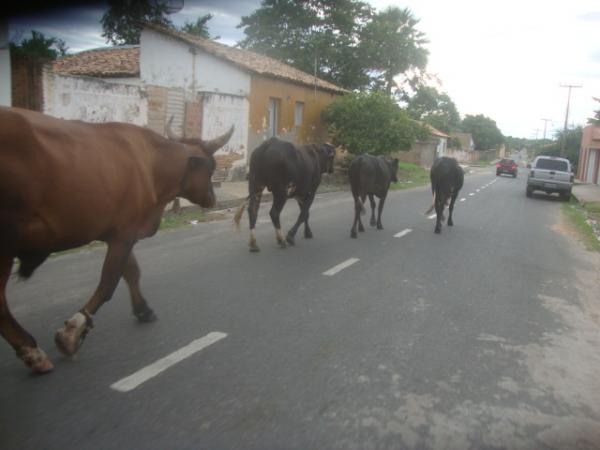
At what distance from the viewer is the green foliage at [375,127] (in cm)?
2320

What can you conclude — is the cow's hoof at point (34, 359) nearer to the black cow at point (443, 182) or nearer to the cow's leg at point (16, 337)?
the cow's leg at point (16, 337)

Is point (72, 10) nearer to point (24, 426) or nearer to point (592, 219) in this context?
point (24, 426)

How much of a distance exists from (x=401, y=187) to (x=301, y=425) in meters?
22.4

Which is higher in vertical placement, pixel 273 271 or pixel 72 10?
pixel 72 10

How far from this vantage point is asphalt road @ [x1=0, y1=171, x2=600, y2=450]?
10.8ft

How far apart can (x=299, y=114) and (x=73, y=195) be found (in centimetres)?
2109

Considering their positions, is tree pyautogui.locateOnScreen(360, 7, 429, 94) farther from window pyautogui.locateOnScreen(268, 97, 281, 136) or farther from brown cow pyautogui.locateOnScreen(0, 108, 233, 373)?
brown cow pyautogui.locateOnScreen(0, 108, 233, 373)

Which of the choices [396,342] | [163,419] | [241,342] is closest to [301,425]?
[163,419]

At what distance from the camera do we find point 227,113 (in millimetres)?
18125

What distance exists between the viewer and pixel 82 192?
3.84 metres

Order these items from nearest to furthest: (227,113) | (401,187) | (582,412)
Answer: (582,412), (227,113), (401,187)

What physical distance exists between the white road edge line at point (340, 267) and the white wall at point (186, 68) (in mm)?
12777

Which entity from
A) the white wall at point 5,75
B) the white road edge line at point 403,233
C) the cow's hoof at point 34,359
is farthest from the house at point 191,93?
the cow's hoof at point 34,359

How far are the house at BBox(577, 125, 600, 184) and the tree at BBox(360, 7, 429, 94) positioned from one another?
12574mm
